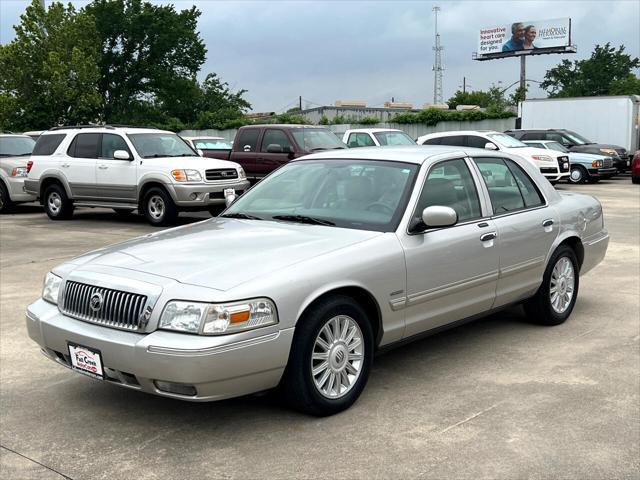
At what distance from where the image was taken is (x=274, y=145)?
1608 centimetres

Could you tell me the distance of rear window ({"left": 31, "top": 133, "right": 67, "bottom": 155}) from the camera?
15.2 m

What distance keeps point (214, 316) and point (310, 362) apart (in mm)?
648

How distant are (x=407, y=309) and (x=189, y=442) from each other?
5.19 ft

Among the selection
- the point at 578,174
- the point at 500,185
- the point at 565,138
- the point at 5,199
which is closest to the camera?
the point at 500,185

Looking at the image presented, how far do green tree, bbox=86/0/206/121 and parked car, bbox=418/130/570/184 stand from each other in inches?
1549

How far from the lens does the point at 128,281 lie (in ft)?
13.3

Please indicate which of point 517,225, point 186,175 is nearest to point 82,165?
point 186,175

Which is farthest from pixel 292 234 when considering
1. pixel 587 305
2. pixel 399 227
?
pixel 587 305

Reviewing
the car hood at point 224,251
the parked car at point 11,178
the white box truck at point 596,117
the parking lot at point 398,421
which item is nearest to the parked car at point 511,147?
the white box truck at point 596,117

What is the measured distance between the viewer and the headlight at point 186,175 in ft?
43.8

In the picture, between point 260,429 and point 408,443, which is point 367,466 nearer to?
point 408,443

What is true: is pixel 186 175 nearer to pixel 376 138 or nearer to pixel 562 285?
pixel 376 138

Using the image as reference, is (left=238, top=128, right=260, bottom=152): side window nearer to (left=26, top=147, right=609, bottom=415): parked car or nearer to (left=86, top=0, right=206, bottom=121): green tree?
(left=26, top=147, right=609, bottom=415): parked car

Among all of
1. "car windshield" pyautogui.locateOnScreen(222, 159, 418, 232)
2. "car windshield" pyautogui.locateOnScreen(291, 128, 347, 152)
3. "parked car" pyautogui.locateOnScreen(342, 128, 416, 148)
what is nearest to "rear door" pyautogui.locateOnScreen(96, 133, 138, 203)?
"car windshield" pyautogui.locateOnScreen(291, 128, 347, 152)
